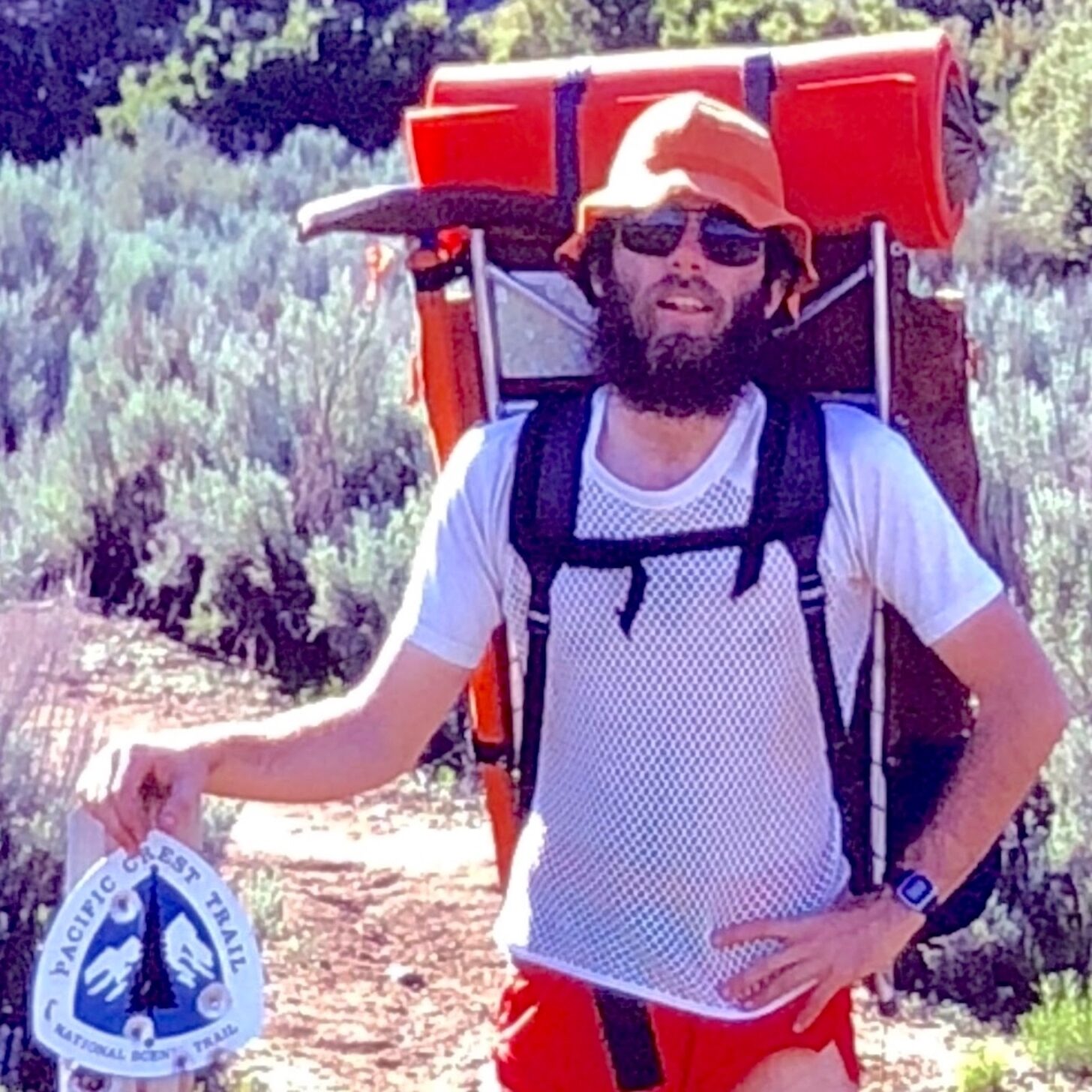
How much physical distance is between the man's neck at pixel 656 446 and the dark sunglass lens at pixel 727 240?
0.16 meters

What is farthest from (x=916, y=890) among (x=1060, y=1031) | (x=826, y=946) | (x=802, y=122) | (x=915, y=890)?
(x=1060, y=1031)

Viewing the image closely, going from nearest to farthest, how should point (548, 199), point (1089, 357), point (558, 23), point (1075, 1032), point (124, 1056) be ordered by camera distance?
1. point (124, 1056)
2. point (548, 199)
3. point (1075, 1032)
4. point (1089, 357)
5. point (558, 23)

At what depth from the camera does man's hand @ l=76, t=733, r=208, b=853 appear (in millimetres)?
2619

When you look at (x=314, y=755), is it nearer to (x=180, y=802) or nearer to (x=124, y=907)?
(x=180, y=802)

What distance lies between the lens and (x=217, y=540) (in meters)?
7.76

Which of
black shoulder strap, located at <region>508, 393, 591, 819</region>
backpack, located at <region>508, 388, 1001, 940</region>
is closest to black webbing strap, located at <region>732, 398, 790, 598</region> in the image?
backpack, located at <region>508, 388, 1001, 940</region>

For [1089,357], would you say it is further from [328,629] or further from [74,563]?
[74,563]

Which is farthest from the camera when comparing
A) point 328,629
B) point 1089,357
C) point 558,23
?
point 558,23

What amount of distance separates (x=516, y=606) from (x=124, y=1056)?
0.68 m

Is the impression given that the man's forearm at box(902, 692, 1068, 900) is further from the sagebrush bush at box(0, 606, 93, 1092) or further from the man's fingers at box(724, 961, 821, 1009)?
the sagebrush bush at box(0, 606, 93, 1092)

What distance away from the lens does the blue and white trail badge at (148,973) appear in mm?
2520

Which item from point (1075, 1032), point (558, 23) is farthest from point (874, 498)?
point (558, 23)

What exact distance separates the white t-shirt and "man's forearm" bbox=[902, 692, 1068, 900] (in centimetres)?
12

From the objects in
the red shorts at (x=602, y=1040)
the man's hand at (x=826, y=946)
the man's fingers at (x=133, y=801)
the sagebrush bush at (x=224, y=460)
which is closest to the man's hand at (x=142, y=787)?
the man's fingers at (x=133, y=801)
